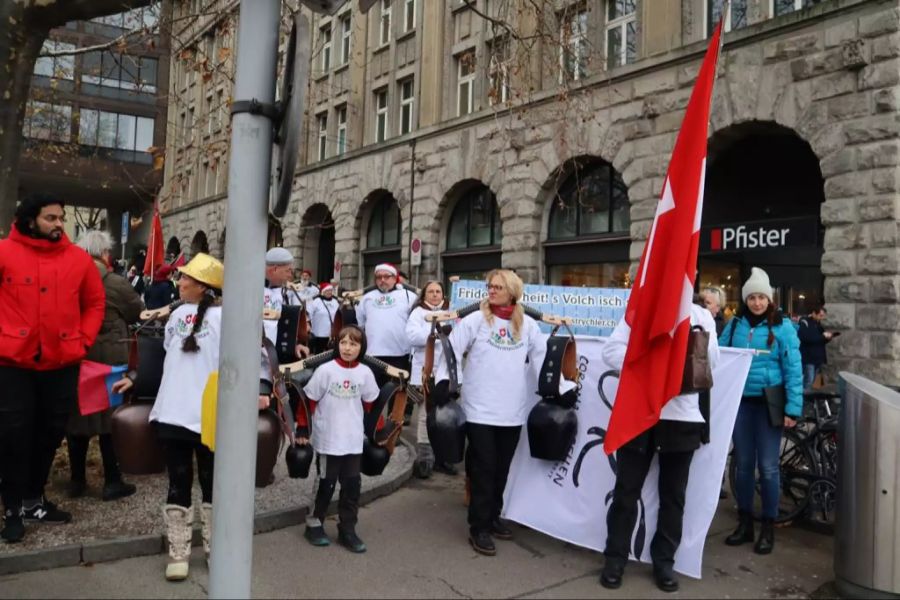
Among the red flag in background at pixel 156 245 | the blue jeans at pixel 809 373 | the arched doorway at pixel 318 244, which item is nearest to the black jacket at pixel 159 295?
the red flag in background at pixel 156 245

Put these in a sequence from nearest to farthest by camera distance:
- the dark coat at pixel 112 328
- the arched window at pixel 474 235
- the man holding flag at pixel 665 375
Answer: the man holding flag at pixel 665 375
the dark coat at pixel 112 328
the arched window at pixel 474 235

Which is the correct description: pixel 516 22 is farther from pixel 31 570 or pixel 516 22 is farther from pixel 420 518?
pixel 31 570

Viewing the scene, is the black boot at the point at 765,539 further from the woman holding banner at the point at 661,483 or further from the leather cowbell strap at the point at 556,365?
the leather cowbell strap at the point at 556,365

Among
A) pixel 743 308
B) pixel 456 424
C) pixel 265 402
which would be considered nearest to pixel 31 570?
pixel 265 402

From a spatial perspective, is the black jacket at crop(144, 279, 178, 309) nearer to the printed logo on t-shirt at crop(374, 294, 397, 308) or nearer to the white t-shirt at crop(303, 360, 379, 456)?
the printed logo on t-shirt at crop(374, 294, 397, 308)

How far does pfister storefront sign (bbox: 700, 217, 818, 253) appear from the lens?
12.4 m

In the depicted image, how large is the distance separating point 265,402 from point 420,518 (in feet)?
6.41

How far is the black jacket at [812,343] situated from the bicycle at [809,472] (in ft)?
17.4

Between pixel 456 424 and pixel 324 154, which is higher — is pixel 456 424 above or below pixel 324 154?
below

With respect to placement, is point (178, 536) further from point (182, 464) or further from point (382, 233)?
point (382, 233)

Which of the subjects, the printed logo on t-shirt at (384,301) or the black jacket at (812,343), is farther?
the black jacket at (812,343)

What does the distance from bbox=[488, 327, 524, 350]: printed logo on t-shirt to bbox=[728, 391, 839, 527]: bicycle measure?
2.18 meters

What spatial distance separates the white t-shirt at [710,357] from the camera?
4.42m

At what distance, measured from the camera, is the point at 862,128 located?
11.3 m
